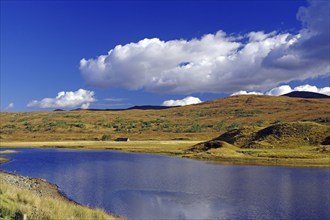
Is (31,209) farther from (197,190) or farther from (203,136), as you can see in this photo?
(203,136)

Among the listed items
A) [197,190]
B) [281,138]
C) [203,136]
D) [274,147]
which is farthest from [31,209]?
[203,136]

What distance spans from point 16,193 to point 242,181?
30824 millimetres

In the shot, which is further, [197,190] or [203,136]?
[203,136]

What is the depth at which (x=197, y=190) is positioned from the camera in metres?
39.2

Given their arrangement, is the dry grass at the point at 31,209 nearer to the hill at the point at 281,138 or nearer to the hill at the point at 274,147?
the hill at the point at 274,147

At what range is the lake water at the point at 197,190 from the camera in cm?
2989

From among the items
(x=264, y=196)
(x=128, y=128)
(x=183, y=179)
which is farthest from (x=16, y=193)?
(x=128, y=128)

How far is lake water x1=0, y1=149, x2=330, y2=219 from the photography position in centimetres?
2989

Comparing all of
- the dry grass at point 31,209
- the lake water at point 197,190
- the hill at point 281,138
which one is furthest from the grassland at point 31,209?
the hill at point 281,138

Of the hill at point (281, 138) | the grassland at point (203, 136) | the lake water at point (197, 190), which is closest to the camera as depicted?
the lake water at point (197, 190)

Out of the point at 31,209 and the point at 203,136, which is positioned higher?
the point at 203,136

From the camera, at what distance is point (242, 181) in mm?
45469

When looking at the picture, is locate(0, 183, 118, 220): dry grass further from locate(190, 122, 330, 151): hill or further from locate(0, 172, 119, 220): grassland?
locate(190, 122, 330, 151): hill

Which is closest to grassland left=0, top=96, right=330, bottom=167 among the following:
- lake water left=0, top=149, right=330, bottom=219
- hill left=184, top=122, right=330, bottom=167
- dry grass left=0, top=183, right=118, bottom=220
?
hill left=184, top=122, right=330, bottom=167
